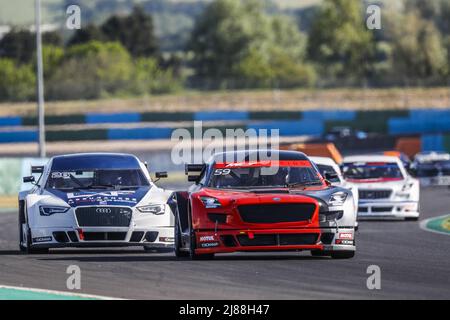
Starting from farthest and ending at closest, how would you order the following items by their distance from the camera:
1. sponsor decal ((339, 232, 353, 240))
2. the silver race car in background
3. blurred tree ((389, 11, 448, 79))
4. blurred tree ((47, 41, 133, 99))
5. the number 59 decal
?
1. blurred tree ((389, 11, 448, 79))
2. blurred tree ((47, 41, 133, 99))
3. the silver race car in background
4. the number 59 decal
5. sponsor decal ((339, 232, 353, 240))

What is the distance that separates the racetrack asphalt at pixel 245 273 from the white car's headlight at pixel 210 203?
630 millimetres

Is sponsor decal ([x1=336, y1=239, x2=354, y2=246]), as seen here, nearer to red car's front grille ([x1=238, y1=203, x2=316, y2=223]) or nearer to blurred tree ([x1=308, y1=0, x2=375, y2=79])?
red car's front grille ([x1=238, y1=203, x2=316, y2=223])

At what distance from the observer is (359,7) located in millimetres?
120000

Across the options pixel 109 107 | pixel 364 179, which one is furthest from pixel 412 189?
pixel 109 107

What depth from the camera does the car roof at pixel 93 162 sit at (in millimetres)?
17594

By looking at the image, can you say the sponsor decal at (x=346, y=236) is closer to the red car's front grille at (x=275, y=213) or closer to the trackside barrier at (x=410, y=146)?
the red car's front grille at (x=275, y=213)

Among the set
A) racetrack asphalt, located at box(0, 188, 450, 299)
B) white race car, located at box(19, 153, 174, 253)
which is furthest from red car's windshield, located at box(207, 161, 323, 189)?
white race car, located at box(19, 153, 174, 253)

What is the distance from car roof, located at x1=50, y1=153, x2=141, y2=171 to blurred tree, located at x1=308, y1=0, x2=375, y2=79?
321ft

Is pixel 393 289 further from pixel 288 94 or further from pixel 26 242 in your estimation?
pixel 288 94

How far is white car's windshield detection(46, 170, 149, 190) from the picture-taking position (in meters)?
17.3

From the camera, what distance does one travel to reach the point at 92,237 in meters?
16.4

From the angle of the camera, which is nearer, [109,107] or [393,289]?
[393,289]

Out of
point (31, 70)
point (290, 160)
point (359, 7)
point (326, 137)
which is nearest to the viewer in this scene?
point (290, 160)

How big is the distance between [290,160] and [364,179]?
31.8 ft
